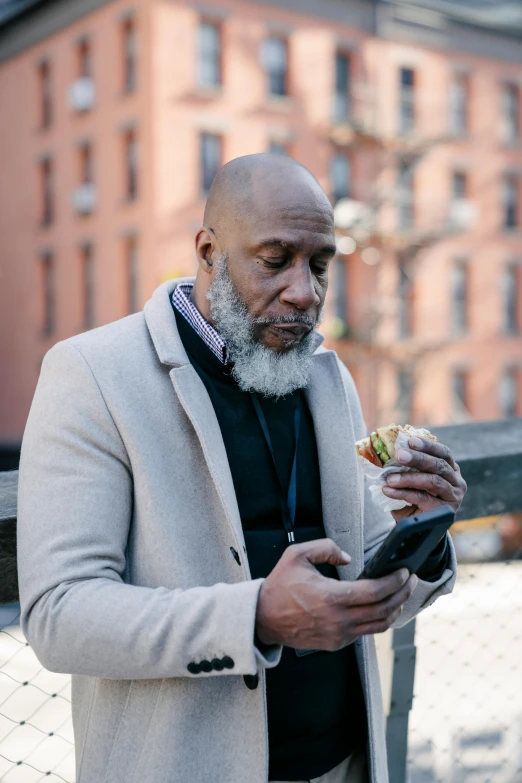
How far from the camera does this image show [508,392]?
28.0 m

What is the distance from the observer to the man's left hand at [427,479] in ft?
6.48

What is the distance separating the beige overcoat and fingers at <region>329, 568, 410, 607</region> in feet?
0.57

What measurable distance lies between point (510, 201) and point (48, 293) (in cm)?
1552

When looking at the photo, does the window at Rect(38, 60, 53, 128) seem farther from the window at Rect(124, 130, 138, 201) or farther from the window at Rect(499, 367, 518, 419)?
the window at Rect(499, 367, 518, 419)

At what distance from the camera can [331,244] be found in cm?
217

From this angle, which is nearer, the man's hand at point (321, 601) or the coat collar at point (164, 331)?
the man's hand at point (321, 601)

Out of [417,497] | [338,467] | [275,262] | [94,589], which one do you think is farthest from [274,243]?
[94,589]

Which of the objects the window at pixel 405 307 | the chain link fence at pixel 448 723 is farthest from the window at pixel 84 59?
the chain link fence at pixel 448 723

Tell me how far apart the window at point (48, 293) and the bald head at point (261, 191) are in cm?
2492

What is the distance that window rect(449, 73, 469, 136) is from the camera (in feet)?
88.0

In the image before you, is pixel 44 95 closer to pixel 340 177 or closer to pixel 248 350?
pixel 340 177

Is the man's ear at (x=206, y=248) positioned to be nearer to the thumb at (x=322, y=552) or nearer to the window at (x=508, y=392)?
the thumb at (x=322, y=552)

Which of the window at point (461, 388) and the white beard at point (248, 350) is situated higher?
the white beard at point (248, 350)

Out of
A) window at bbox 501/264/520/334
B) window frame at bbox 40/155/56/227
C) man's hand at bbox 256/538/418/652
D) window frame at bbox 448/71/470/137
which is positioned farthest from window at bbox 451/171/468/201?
man's hand at bbox 256/538/418/652
